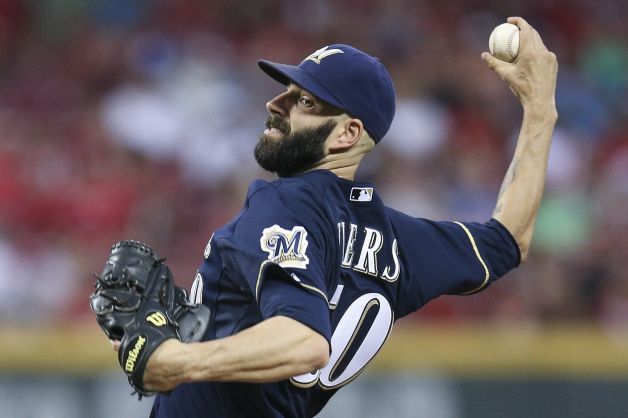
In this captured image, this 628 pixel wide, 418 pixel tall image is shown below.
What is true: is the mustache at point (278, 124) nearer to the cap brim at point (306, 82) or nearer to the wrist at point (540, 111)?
the cap brim at point (306, 82)

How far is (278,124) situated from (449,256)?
2.34 ft

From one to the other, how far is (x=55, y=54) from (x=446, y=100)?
3508 millimetres

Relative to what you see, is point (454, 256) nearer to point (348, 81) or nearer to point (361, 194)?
point (361, 194)

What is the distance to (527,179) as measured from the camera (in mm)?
3781

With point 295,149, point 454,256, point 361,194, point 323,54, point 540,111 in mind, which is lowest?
point 454,256

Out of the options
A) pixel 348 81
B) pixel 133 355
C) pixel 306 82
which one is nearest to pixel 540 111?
pixel 348 81

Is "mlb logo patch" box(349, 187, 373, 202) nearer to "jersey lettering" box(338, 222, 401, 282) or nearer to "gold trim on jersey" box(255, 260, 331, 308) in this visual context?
"jersey lettering" box(338, 222, 401, 282)

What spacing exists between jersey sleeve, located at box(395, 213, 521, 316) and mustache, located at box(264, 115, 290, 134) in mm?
488

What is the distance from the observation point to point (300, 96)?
10.8 feet

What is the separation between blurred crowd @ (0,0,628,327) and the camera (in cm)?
794

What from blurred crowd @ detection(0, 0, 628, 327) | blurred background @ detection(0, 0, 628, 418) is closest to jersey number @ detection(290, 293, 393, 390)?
blurred background @ detection(0, 0, 628, 418)

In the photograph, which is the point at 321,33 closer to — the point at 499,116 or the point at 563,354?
the point at 499,116

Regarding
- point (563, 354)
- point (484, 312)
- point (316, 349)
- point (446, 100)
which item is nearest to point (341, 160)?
point (316, 349)

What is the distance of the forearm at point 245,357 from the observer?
262cm
